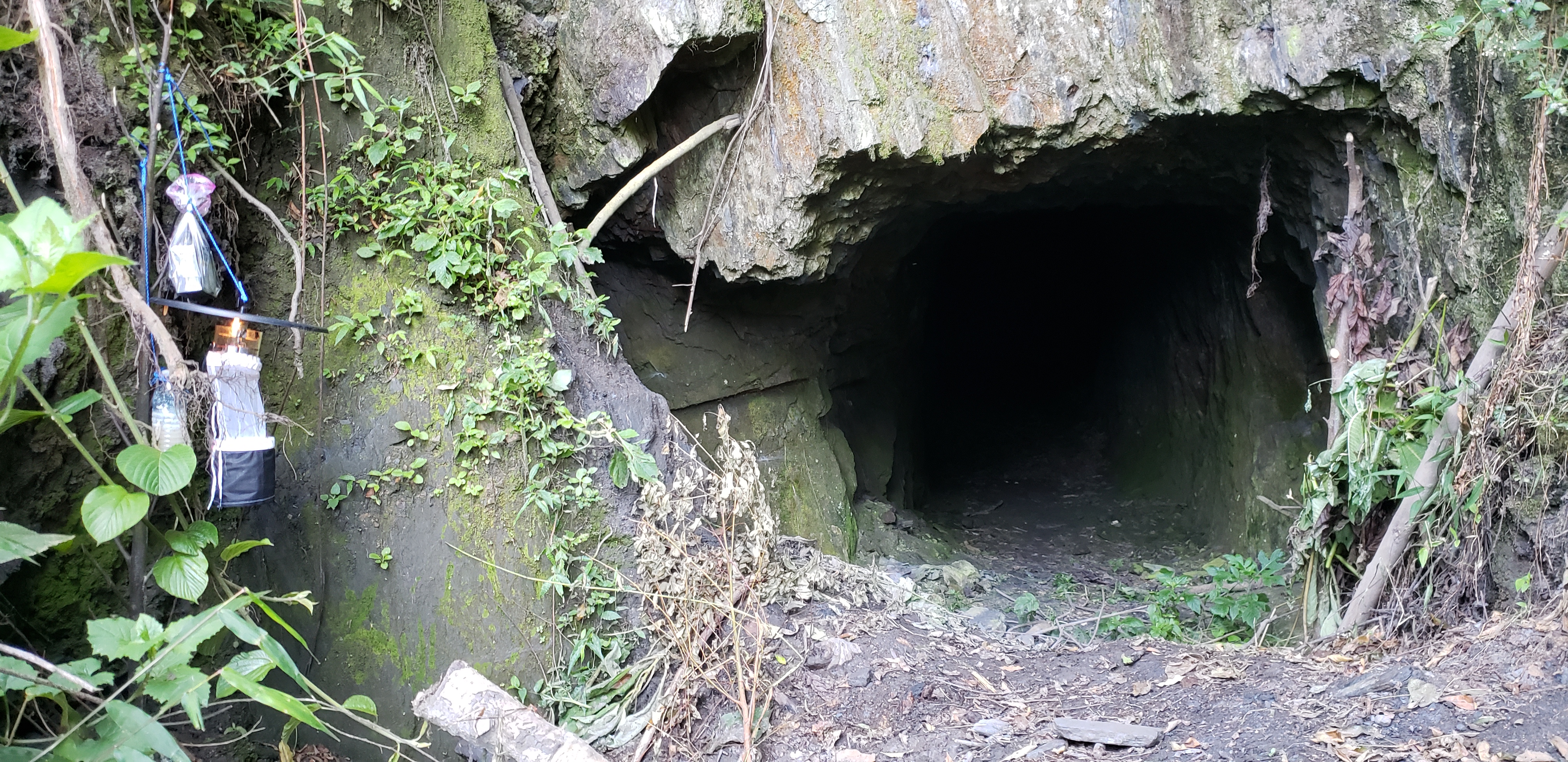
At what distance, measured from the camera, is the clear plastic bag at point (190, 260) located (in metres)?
2.55

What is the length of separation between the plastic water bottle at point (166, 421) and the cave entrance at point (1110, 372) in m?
5.04

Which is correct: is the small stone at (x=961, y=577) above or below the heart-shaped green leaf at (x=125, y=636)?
below

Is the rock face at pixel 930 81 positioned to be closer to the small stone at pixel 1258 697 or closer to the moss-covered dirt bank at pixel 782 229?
the moss-covered dirt bank at pixel 782 229

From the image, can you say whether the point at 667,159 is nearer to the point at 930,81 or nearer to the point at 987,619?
the point at 930,81

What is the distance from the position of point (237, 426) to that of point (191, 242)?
1.85ft

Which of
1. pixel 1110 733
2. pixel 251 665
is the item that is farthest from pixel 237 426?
pixel 1110 733

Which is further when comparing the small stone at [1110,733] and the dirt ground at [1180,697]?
the small stone at [1110,733]

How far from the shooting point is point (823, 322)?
6125 mm

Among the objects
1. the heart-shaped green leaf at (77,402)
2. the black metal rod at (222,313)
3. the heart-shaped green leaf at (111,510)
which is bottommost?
the heart-shaped green leaf at (111,510)

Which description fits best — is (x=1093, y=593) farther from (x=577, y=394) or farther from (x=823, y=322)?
(x=577, y=394)

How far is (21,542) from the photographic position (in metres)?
1.84

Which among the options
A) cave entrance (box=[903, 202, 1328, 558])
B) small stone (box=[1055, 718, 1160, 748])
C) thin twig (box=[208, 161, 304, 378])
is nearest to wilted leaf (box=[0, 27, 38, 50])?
thin twig (box=[208, 161, 304, 378])

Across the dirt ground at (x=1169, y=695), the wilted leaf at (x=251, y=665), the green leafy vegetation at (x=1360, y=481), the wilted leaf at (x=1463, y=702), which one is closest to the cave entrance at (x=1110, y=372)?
the green leafy vegetation at (x=1360, y=481)

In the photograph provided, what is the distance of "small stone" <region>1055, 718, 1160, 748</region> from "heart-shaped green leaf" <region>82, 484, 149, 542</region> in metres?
2.47
